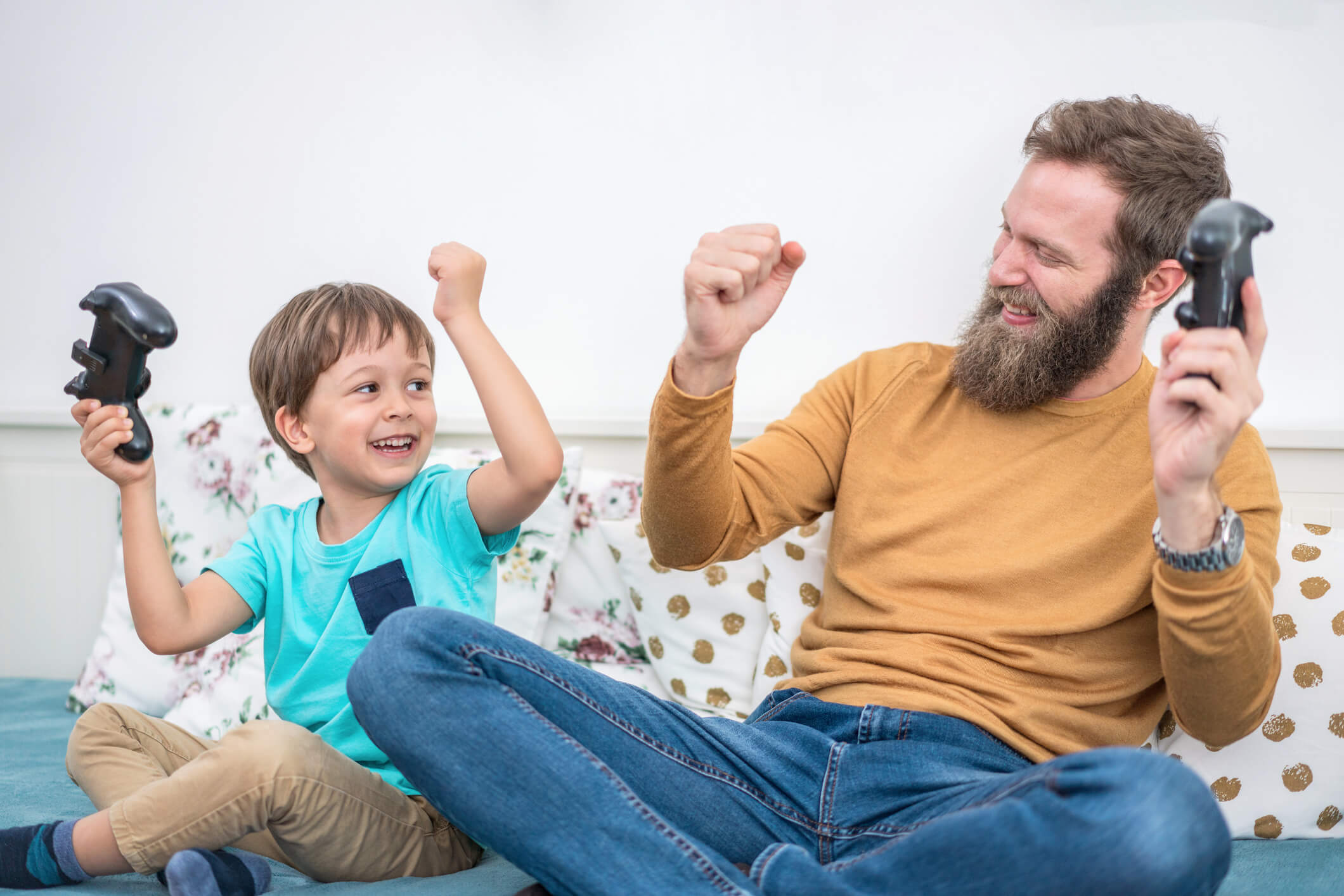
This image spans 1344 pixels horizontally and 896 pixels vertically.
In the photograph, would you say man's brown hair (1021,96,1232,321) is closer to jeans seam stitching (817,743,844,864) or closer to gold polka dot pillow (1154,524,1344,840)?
gold polka dot pillow (1154,524,1344,840)

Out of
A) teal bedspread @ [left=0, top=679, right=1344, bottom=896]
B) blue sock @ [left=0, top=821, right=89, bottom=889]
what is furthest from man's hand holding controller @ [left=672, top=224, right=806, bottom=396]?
blue sock @ [left=0, top=821, right=89, bottom=889]

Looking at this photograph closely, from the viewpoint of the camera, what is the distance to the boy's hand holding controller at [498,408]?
45.6 inches

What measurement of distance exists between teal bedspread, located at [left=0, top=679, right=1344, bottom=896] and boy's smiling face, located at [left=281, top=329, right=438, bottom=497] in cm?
46

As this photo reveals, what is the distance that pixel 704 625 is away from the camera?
160 centimetres

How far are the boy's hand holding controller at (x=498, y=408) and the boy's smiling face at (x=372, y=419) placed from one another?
117 millimetres

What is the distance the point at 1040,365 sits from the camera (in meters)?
1.25

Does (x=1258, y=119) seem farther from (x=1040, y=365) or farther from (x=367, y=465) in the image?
(x=367, y=465)

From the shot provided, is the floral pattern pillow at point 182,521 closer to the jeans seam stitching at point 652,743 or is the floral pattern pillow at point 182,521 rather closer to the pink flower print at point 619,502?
the pink flower print at point 619,502

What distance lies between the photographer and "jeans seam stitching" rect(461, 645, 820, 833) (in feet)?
3.18

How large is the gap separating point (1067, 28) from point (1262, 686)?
1.06 m

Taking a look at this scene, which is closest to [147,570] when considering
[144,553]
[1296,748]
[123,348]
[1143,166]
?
[144,553]

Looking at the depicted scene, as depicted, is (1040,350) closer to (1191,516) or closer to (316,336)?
(1191,516)

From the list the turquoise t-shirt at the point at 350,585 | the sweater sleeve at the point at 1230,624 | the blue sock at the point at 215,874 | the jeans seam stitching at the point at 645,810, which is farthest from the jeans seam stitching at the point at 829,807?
the blue sock at the point at 215,874

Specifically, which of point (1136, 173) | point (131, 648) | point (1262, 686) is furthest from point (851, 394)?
point (131, 648)
